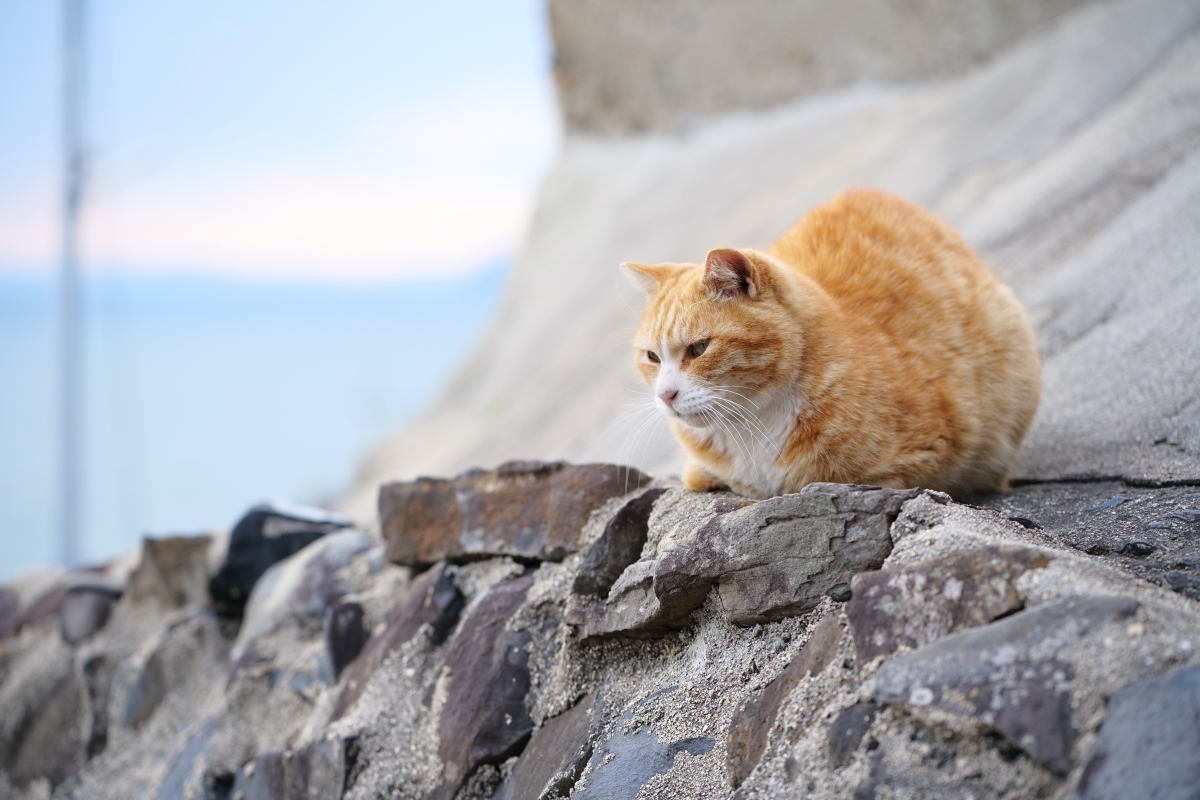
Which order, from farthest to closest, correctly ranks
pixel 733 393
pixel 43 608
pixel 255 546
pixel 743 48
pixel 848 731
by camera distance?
pixel 743 48, pixel 43 608, pixel 255 546, pixel 733 393, pixel 848 731

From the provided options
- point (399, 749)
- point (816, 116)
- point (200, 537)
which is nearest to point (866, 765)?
point (399, 749)

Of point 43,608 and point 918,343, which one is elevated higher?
point 918,343

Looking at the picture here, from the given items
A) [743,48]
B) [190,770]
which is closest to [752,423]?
[190,770]

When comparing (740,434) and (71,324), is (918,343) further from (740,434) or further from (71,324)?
(71,324)

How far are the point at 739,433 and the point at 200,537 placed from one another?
2.96 metres

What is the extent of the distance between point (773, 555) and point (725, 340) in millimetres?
551

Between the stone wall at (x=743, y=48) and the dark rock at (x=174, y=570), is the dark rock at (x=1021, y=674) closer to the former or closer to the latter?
the dark rock at (x=174, y=570)

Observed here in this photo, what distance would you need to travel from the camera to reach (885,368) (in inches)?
83.2

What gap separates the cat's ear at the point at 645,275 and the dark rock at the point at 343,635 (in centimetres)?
136

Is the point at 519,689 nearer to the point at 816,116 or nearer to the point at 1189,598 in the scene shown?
the point at 1189,598

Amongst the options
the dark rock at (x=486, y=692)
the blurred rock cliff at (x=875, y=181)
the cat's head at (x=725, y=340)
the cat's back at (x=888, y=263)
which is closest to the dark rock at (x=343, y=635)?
the dark rock at (x=486, y=692)

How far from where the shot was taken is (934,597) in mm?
1452

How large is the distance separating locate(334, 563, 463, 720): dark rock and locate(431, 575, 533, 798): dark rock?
0.11 metres

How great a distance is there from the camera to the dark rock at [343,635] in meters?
2.74
